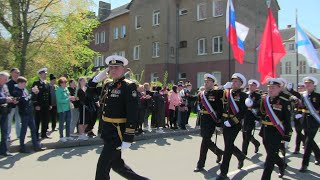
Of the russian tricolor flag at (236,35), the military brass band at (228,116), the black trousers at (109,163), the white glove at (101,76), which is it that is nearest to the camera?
the black trousers at (109,163)

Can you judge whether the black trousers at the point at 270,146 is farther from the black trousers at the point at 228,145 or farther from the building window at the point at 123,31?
the building window at the point at 123,31

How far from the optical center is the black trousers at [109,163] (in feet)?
16.2

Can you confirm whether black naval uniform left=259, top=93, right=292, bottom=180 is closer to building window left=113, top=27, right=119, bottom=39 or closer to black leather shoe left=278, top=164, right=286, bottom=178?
black leather shoe left=278, top=164, right=286, bottom=178

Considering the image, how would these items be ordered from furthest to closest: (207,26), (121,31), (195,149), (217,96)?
(121,31)
(207,26)
(195,149)
(217,96)

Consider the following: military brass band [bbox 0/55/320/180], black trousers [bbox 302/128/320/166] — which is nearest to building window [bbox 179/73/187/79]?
military brass band [bbox 0/55/320/180]

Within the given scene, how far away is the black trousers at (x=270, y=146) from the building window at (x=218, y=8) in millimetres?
27422

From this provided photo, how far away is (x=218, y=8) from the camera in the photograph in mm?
33375

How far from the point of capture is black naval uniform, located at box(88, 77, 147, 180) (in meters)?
5.06

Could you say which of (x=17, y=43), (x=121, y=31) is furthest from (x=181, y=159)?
(x=121, y=31)

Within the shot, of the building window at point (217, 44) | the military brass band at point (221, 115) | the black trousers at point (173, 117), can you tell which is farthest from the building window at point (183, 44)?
the military brass band at point (221, 115)

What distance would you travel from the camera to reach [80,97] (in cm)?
1116

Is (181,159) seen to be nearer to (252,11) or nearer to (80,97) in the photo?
(80,97)

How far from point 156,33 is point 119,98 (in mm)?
32394

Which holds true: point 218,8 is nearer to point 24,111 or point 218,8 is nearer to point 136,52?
point 136,52
